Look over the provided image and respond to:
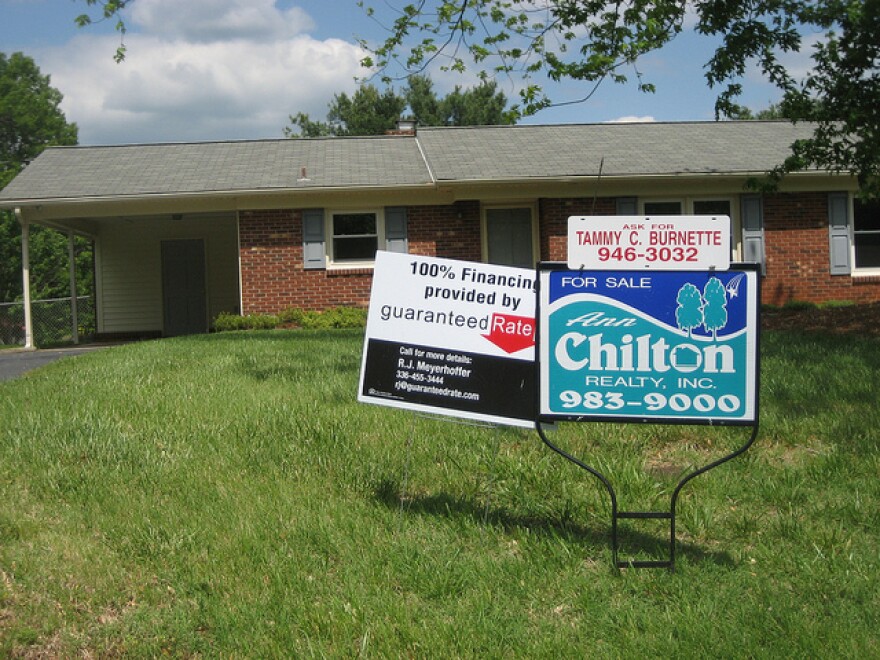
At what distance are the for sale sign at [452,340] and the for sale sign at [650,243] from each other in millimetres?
480

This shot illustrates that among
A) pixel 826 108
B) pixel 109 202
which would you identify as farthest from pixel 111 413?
pixel 109 202

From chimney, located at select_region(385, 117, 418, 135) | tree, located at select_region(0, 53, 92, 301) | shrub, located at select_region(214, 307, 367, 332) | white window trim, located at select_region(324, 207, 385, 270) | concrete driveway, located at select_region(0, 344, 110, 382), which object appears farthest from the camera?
tree, located at select_region(0, 53, 92, 301)

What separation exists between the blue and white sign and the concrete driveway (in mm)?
9642

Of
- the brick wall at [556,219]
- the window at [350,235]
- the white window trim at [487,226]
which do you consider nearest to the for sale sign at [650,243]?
the brick wall at [556,219]

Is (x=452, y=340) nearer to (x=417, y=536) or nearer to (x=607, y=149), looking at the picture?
(x=417, y=536)

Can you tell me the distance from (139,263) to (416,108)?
2963 centimetres

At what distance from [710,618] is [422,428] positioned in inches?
121

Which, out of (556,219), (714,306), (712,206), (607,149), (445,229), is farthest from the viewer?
(607,149)

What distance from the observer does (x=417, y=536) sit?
14.5 ft

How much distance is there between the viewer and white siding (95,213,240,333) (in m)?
21.0

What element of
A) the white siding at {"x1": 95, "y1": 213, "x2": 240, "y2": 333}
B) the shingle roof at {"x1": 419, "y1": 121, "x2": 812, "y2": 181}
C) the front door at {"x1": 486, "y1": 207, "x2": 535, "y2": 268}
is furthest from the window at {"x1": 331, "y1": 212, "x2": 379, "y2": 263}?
the white siding at {"x1": 95, "y1": 213, "x2": 240, "y2": 333}

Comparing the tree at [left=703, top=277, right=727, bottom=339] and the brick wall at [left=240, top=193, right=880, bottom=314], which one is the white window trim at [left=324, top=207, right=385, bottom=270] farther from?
the tree at [left=703, top=277, right=727, bottom=339]

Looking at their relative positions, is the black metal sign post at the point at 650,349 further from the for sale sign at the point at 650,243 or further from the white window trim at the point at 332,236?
the white window trim at the point at 332,236

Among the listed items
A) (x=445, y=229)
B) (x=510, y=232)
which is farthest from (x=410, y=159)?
(x=510, y=232)
